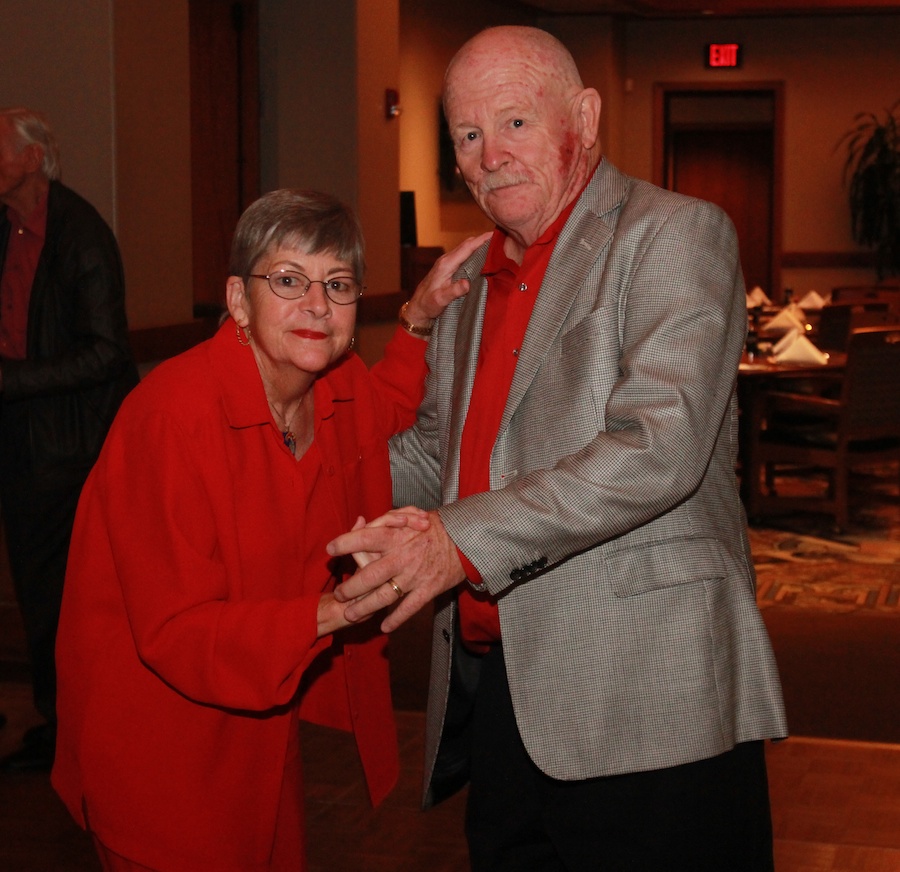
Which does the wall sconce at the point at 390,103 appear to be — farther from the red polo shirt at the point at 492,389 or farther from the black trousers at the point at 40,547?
the red polo shirt at the point at 492,389

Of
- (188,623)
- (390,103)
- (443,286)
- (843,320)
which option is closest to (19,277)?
(443,286)

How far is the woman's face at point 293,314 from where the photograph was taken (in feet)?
6.57

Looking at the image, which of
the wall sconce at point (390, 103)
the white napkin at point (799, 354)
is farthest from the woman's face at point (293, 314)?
the wall sconce at point (390, 103)

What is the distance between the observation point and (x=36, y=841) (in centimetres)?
323

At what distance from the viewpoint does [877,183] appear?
13.0m

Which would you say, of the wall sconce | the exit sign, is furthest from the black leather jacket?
the exit sign

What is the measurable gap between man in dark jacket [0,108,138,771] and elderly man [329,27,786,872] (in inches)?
69.1

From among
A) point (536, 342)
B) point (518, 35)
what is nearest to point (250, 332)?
point (536, 342)

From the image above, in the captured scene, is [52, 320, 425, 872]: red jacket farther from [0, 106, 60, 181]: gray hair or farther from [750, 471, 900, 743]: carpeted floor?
[750, 471, 900, 743]: carpeted floor

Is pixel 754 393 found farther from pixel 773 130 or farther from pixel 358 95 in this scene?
pixel 773 130

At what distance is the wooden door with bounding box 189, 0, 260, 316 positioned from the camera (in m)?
Result: 7.13

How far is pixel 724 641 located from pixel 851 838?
1719 millimetres

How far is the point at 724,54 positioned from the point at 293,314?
1268cm

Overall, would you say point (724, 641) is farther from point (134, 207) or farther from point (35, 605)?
point (134, 207)
